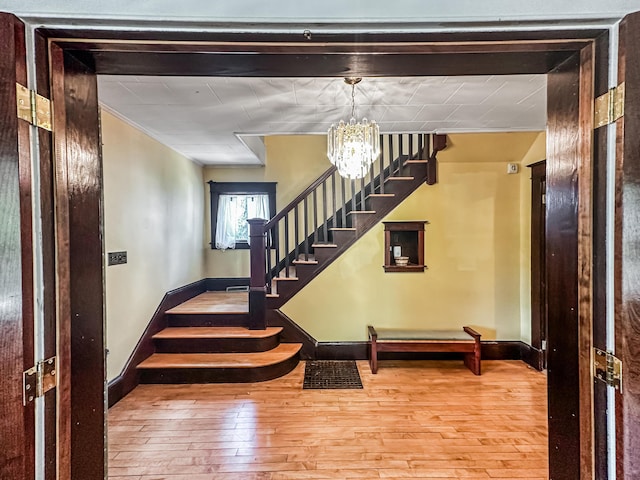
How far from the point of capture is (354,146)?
2.78 metres

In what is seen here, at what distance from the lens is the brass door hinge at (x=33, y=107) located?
0.97 meters

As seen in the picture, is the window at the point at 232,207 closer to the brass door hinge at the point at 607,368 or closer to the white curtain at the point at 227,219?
the white curtain at the point at 227,219

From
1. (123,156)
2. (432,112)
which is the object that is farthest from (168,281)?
(432,112)

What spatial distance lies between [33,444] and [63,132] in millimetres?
972

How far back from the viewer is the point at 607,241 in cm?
104

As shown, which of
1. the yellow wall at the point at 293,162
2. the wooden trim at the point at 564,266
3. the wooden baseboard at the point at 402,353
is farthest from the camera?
the yellow wall at the point at 293,162

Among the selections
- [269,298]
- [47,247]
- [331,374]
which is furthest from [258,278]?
[47,247]

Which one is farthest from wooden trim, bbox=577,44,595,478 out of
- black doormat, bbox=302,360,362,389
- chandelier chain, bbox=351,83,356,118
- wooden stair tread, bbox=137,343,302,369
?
wooden stair tread, bbox=137,343,302,369

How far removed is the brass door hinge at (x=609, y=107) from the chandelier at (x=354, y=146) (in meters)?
1.83

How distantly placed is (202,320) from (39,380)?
10.8 feet

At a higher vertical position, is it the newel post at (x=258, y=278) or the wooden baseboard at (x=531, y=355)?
the newel post at (x=258, y=278)

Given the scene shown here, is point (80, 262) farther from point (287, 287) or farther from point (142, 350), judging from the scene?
point (287, 287)

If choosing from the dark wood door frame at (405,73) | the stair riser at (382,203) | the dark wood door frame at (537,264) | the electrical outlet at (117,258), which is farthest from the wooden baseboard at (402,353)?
the dark wood door frame at (405,73)

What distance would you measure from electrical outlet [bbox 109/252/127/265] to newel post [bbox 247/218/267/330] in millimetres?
1327
